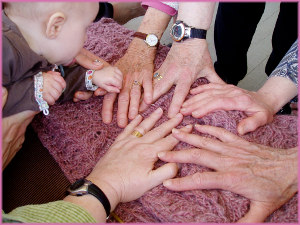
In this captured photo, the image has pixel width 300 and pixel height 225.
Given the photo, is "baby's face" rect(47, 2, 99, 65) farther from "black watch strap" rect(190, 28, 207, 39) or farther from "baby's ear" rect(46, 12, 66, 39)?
"black watch strap" rect(190, 28, 207, 39)

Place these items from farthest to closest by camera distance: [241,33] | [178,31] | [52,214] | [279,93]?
[241,33] < [178,31] < [279,93] < [52,214]

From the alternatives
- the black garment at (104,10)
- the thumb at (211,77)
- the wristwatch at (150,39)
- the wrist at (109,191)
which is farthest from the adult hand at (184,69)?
the black garment at (104,10)

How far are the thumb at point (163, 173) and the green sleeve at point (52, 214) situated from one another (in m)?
0.19

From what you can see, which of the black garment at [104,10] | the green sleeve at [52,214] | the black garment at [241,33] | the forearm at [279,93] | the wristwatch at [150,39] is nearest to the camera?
the green sleeve at [52,214]

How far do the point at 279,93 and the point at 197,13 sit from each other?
0.41m

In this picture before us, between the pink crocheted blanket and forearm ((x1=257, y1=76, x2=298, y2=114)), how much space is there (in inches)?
2.4

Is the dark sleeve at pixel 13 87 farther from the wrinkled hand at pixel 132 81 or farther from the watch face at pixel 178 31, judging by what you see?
the watch face at pixel 178 31

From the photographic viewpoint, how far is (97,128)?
0.97 metres

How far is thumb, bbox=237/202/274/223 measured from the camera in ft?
2.31

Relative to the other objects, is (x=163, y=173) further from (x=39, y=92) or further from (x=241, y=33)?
(x=241, y=33)

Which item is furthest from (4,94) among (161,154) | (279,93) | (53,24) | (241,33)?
(241,33)

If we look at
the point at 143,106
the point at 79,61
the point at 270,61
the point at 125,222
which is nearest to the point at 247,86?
the point at 270,61

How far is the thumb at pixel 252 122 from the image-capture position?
33.8 inches

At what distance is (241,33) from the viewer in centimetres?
147
